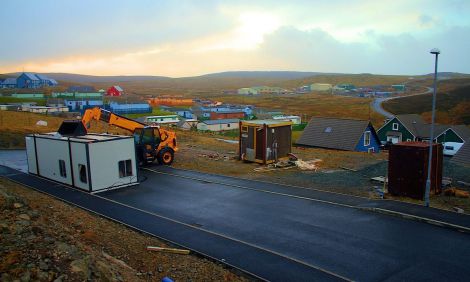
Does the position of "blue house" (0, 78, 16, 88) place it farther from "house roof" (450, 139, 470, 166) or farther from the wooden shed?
"house roof" (450, 139, 470, 166)

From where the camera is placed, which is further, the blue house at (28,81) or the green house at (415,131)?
the blue house at (28,81)

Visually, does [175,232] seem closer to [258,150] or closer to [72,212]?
[72,212]

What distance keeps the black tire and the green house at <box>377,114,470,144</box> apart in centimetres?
3514

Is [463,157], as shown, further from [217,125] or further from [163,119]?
[163,119]

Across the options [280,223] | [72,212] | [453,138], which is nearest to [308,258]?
[280,223]

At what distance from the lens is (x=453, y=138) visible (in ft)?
153

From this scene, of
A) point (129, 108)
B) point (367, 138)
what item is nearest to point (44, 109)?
point (129, 108)

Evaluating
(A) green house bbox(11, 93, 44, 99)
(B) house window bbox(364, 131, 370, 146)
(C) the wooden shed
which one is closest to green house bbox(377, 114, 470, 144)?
(B) house window bbox(364, 131, 370, 146)

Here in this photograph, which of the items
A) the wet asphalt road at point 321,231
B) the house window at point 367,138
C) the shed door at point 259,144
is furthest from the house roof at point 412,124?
the wet asphalt road at point 321,231

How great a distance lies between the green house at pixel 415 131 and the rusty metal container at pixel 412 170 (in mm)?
32965

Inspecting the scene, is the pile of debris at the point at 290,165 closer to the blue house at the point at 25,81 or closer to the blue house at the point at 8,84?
the blue house at the point at 25,81

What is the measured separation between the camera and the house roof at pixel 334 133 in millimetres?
35844

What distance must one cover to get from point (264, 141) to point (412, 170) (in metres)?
10.1

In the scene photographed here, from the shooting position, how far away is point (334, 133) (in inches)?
1474
